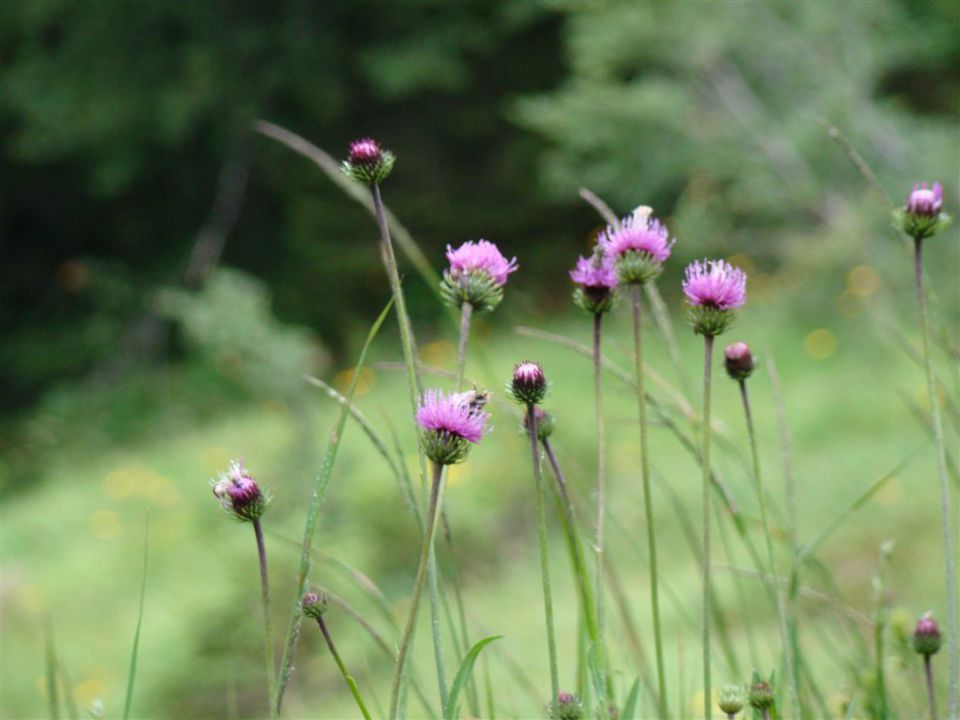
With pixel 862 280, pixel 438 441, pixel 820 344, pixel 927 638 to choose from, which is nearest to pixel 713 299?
pixel 438 441

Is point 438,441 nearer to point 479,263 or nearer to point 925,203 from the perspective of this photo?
point 479,263

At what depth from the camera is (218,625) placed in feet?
12.2

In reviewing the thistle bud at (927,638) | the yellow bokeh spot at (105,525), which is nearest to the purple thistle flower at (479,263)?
the thistle bud at (927,638)

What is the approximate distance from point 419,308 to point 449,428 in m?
8.66

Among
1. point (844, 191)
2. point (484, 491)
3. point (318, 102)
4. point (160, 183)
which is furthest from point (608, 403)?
point (160, 183)

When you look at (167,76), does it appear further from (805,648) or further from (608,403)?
(805,648)

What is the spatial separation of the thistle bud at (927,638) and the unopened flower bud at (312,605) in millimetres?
486

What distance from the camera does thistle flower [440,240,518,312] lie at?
0.82 metres

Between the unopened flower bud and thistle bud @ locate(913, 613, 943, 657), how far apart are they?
486 mm

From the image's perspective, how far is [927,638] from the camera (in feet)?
3.15

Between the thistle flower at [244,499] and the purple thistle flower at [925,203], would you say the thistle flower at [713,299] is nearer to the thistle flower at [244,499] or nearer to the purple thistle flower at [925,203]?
the purple thistle flower at [925,203]

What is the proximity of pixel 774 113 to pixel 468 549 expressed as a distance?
2890 millimetres

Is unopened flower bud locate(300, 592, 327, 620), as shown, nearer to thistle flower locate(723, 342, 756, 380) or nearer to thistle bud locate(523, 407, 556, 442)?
thistle bud locate(523, 407, 556, 442)

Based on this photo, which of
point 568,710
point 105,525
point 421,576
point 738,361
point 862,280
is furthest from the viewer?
point 105,525
